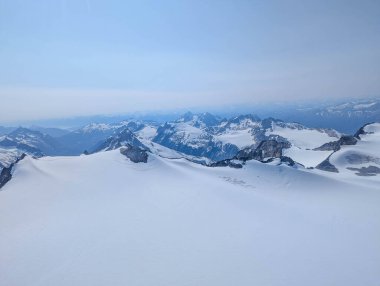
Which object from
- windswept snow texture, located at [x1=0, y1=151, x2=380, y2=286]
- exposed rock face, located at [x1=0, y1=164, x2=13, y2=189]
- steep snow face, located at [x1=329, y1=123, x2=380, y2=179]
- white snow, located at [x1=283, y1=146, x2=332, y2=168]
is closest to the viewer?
windswept snow texture, located at [x1=0, y1=151, x2=380, y2=286]

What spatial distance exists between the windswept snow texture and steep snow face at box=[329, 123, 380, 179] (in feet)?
56.7

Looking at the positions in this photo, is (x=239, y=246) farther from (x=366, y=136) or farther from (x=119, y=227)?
(x=366, y=136)

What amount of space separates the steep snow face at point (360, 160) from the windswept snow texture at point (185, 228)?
1729 centimetres

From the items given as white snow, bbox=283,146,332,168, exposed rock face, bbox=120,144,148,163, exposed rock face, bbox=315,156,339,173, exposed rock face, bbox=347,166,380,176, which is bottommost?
white snow, bbox=283,146,332,168

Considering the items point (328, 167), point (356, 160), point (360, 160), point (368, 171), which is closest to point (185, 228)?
point (328, 167)

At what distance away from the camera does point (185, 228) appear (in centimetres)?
5553

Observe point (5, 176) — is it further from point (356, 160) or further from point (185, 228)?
point (356, 160)

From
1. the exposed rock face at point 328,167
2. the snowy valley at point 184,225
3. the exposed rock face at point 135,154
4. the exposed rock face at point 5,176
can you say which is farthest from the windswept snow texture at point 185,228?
the exposed rock face at point 328,167

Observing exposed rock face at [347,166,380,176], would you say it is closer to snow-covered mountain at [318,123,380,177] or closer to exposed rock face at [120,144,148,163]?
snow-covered mountain at [318,123,380,177]

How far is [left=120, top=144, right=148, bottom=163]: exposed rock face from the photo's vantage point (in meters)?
106

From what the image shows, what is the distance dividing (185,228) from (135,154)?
5804cm

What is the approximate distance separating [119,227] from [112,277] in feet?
50.6

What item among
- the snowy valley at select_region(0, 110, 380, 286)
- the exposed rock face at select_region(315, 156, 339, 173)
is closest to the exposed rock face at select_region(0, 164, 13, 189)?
the snowy valley at select_region(0, 110, 380, 286)

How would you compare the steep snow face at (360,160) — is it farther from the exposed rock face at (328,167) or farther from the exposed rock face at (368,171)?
the exposed rock face at (328,167)
